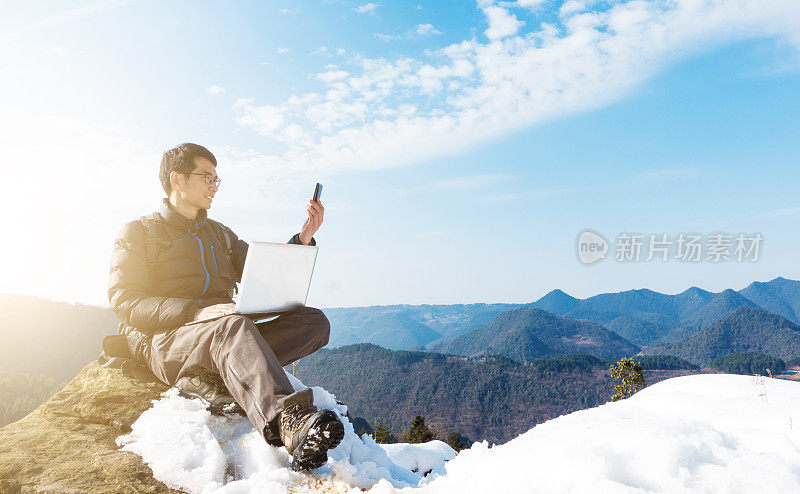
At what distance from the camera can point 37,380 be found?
349 ft

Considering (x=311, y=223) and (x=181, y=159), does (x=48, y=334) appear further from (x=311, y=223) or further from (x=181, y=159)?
(x=311, y=223)

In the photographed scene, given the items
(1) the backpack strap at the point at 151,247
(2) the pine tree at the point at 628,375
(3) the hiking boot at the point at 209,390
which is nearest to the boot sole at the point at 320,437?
(3) the hiking boot at the point at 209,390

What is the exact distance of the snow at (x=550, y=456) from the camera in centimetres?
272

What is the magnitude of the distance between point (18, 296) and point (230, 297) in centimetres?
16280

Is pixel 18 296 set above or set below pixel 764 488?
below

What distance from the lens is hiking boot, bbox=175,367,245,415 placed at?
15.8 ft

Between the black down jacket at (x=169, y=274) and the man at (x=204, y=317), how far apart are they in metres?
0.01

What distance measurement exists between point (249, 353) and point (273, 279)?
90 centimetres

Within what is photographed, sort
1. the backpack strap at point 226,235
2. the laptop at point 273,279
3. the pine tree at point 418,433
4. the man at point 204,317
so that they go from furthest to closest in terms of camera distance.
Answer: the pine tree at point 418,433 → the backpack strap at point 226,235 → the laptop at point 273,279 → the man at point 204,317

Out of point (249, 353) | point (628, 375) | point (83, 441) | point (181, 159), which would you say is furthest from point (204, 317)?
point (628, 375)

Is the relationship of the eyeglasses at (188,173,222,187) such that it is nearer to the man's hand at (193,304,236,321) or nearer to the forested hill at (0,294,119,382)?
the man's hand at (193,304,236,321)

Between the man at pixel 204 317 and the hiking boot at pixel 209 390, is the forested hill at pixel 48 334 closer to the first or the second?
the man at pixel 204 317

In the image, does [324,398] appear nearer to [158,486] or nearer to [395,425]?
[158,486]

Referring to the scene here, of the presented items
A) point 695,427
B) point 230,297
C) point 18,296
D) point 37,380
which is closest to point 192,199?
point 230,297
